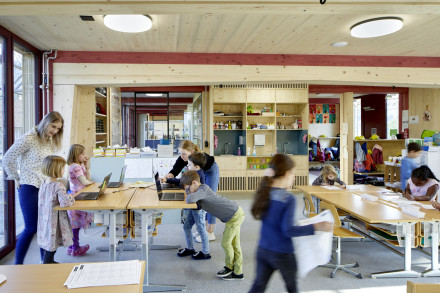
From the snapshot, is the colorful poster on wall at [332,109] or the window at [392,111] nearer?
the window at [392,111]

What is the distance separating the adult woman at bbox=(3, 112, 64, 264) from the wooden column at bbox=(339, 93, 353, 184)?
7.25 metres

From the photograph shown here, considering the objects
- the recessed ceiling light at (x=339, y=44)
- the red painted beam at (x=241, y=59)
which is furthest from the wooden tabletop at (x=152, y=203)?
the recessed ceiling light at (x=339, y=44)

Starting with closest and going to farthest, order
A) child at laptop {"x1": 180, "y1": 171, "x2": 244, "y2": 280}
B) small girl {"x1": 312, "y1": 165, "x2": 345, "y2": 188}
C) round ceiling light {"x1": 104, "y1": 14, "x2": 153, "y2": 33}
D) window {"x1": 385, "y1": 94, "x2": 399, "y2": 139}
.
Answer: child at laptop {"x1": 180, "y1": 171, "x2": 244, "y2": 280}, round ceiling light {"x1": 104, "y1": 14, "x2": 153, "y2": 33}, small girl {"x1": 312, "y1": 165, "x2": 345, "y2": 188}, window {"x1": 385, "y1": 94, "x2": 399, "y2": 139}

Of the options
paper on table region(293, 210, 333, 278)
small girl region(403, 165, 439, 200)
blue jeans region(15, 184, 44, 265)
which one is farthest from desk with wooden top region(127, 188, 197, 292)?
small girl region(403, 165, 439, 200)

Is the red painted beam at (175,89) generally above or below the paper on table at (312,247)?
above

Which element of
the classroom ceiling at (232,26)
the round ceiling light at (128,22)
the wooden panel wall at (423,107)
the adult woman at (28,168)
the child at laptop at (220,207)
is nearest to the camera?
the classroom ceiling at (232,26)

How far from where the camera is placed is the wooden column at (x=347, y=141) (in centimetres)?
859

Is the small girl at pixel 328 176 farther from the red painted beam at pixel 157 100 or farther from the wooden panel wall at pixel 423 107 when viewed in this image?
the red painted beam at pixel 157 100

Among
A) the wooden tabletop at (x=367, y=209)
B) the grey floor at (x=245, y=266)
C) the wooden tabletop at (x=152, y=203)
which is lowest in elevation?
the grey floor at (x=245, y=266)

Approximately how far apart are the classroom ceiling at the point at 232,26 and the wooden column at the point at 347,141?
10.4ft

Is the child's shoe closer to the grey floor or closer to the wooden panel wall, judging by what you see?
the grey floor

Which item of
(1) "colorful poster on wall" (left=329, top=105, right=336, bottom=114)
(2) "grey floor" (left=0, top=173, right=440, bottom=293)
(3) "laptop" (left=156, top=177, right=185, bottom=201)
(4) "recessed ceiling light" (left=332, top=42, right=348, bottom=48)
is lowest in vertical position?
(2) "grey floor" (left=0, top=173, right=440, bottom=293)

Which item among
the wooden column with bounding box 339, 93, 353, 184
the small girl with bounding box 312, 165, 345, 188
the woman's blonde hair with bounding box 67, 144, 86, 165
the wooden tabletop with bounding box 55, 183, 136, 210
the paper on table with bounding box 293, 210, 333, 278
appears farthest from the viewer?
the wooden column with bounding box 339, 93, 353, 184

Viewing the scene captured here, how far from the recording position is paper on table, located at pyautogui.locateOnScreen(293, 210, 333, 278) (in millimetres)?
1956
